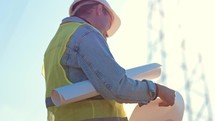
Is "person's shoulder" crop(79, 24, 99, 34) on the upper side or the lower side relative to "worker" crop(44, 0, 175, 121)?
upper

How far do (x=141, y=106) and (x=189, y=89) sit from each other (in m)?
11.9

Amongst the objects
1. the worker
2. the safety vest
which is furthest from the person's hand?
the safety vest

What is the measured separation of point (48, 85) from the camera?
143cm

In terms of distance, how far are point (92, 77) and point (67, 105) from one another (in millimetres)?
135

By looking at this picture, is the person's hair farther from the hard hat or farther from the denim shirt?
the denim shirt

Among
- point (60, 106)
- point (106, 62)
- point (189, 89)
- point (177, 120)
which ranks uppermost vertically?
point (106, 62)

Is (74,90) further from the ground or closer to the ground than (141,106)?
further from the ground

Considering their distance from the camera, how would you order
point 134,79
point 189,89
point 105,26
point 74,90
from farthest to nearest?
point 189,89
point 105,26
point 134,79
point 74,90

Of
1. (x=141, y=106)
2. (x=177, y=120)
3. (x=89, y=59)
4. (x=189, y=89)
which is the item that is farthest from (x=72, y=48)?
(x=189, y=89)

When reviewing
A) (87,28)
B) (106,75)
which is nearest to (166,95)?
(106,75)

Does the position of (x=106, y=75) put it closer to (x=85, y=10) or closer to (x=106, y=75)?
(x=106, y=75)

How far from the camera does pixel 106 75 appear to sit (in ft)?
4.14

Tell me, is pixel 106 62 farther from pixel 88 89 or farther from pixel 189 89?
pixel 189 89

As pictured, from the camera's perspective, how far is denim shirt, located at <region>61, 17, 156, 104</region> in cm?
127
